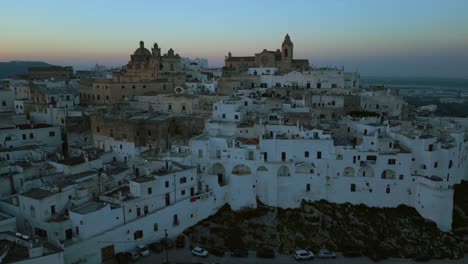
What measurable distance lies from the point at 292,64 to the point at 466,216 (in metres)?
37.6

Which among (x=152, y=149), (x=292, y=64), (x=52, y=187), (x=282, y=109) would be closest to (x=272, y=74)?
(x=292, y=64)

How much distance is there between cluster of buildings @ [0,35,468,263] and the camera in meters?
27.8

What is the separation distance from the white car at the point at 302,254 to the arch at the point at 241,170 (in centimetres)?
811

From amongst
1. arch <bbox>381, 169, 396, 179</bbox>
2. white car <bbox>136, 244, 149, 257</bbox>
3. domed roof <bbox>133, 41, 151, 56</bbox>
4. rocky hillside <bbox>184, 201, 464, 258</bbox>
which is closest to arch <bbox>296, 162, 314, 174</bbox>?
rocky hillside <bbox>184, 201, 464, 258</bbox>

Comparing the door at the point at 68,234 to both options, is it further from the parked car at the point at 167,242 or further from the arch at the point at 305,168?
the arch at the point at 305,168

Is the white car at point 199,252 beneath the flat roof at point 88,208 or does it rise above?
beneath

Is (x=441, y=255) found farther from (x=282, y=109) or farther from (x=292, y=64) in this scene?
(x=292, y=64)

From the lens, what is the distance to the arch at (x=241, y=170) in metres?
35.6

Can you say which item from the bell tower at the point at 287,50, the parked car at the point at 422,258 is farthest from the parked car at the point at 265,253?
the bell tower at the point at 287,50

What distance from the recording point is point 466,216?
35.6 metres

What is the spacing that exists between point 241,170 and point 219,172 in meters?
2.06

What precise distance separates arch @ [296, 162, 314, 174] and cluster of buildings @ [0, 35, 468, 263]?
0.09 metres

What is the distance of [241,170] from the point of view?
35.9 m

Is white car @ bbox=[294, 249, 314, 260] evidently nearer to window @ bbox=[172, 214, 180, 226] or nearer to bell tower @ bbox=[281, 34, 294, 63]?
window @ bbox=[172, 214, 180, 226]
